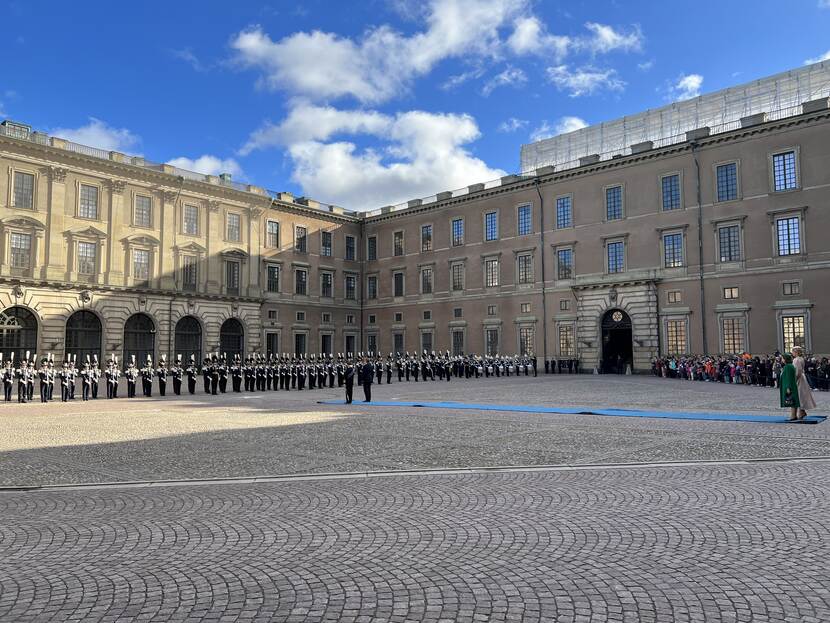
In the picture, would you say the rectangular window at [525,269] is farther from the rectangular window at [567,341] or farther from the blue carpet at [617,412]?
the blue carpet at [617,412]

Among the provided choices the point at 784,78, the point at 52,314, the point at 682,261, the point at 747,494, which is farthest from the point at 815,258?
the point at 52,314

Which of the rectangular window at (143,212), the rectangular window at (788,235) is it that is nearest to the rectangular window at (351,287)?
the rectangular window at (143,212)

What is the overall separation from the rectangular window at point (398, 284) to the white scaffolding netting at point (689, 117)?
15232 millimetres

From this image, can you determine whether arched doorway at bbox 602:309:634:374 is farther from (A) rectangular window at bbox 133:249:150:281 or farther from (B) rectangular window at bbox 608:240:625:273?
(A) rectangular window at bbox 133:249:150:281

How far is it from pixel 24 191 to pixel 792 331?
151ft

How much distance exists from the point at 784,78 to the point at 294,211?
37873 mm

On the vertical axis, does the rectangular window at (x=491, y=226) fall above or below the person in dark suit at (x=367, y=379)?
above

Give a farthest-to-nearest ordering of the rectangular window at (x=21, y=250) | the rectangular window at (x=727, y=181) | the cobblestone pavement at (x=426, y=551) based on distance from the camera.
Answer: the rectangular window at (x=21, y=250) < the rectangular window at (x=727, y=181) < the cobblestone pavement at (x=426, y=551)

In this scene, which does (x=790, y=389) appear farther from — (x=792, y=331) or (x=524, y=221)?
(x=524, y=221)

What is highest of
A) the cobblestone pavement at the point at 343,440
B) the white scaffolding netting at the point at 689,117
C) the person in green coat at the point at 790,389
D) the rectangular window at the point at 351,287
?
the white scaffolding netting at the point at 689,117

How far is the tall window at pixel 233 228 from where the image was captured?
50.4m

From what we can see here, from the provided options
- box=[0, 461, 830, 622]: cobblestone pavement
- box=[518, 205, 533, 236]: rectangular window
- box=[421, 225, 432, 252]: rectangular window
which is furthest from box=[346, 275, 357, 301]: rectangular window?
box=[0, 461, 830, 622]: cobblestone pavement

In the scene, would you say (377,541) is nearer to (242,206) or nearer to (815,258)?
(815,258)

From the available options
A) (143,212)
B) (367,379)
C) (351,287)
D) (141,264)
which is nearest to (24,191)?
(143,212)
